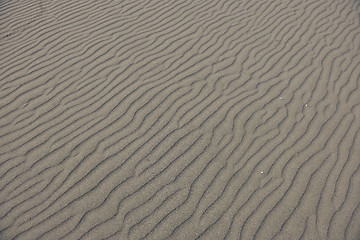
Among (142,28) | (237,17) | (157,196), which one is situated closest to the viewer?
(157,196)

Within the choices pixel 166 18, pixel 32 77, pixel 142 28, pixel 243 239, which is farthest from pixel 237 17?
pixel 243 239

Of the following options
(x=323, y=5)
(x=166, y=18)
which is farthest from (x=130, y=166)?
(x=323, y=5)

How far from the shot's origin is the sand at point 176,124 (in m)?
3.30

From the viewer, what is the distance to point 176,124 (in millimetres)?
4176

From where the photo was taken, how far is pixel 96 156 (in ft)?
12.4

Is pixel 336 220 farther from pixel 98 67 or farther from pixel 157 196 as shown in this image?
pixel 98 67

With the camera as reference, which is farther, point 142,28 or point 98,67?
point 142,28

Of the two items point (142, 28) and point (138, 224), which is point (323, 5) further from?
point (138, 224)

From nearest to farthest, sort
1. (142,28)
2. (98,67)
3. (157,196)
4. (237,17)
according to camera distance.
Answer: (157,196)
(98,67)
(142,28)
(237,17)

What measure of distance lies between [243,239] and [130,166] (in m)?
1.48

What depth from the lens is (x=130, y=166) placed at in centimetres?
369

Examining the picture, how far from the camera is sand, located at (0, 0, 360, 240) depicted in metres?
3.30

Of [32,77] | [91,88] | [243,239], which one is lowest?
[243,239]

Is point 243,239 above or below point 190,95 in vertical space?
below
